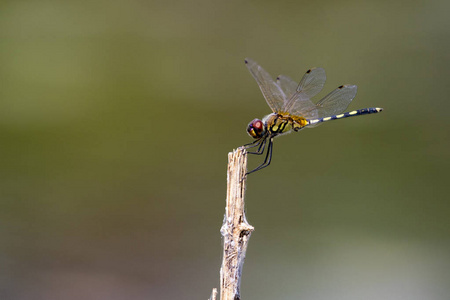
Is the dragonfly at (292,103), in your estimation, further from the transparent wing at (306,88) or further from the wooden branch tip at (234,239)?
the wooden branch tip at (234,239)

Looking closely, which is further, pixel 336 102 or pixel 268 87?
pixel 336 102

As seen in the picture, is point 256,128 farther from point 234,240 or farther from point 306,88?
point 234,240

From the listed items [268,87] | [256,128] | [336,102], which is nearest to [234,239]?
[256,128]

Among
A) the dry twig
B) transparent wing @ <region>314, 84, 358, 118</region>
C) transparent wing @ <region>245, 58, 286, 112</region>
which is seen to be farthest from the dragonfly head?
the dry twig

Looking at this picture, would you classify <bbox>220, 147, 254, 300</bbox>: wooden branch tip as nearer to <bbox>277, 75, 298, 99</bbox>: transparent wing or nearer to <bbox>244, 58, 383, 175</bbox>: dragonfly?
<bbox>244, 58, 383, 175</bbox>: dragonfly

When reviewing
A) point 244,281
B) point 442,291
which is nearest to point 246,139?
point 244,281

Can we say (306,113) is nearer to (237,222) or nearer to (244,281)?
(237,222)
